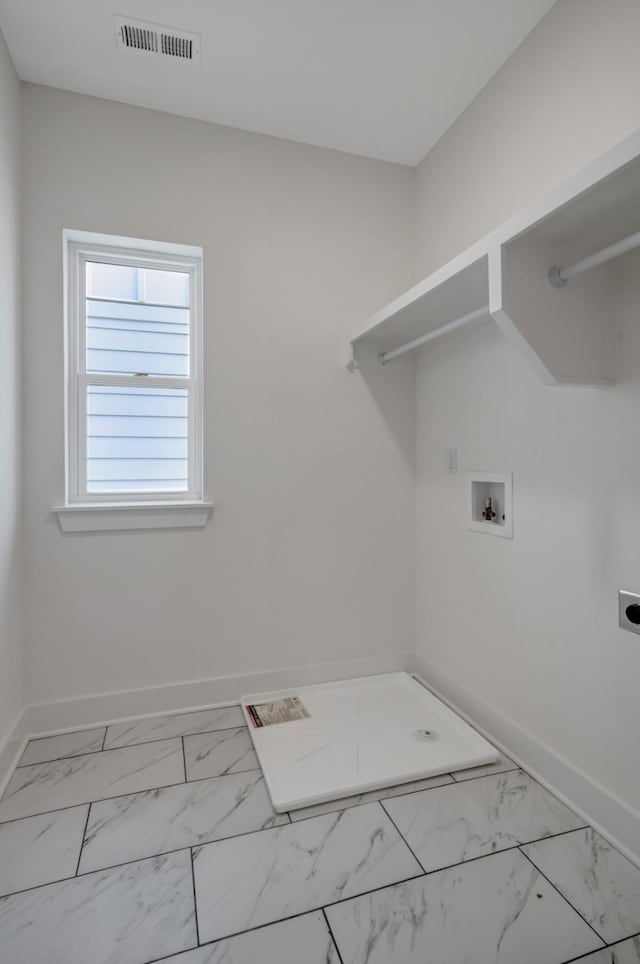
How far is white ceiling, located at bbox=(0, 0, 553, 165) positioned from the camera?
162 centimetres

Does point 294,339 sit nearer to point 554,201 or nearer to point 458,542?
point 458,542

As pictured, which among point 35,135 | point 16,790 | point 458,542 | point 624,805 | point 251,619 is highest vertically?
point 35,135

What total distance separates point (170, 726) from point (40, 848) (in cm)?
66

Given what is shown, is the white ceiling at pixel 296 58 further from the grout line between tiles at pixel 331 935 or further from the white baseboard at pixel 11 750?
the grout line between tiles at pixel 331 935

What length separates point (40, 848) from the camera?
53.8 inches

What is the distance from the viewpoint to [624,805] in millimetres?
1360

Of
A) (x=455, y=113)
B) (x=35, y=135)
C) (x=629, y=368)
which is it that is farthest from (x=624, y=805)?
(x=35, y=135)

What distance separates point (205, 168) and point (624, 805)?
8.72 feet

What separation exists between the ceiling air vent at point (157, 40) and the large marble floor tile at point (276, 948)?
2.59m

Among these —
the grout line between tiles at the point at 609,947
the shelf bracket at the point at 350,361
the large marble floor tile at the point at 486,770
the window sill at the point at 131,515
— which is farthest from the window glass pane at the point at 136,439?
the grout line between tiles at the point at 609,947

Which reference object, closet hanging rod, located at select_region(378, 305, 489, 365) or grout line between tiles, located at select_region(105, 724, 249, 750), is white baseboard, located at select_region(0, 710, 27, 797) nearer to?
grout line between tiles, located at select_region(105, 724, 249, 750)

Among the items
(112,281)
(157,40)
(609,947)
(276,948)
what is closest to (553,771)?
(609,947)

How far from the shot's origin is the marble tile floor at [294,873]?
3.59ft

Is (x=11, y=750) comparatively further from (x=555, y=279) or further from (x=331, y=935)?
(x=555, y=279)
